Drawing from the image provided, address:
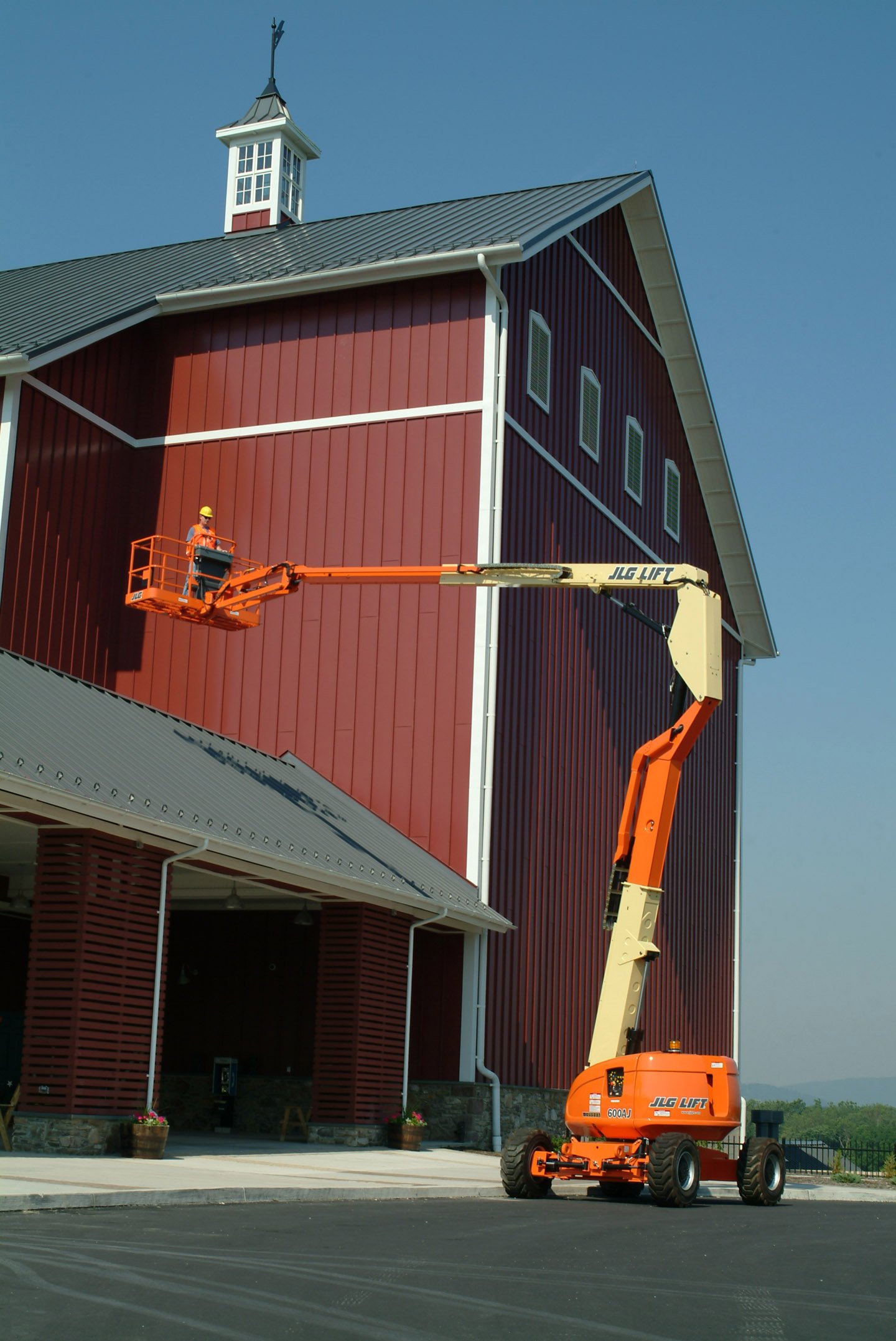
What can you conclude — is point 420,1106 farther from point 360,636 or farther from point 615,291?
point 615,291

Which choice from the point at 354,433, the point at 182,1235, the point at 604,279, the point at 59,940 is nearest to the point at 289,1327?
the point at 182,1235

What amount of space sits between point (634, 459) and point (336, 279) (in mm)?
8689

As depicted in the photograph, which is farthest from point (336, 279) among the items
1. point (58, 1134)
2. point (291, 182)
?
point (58, 1134)

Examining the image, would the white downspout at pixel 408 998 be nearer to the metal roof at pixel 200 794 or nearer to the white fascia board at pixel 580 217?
the metal roof at pixel 200 794

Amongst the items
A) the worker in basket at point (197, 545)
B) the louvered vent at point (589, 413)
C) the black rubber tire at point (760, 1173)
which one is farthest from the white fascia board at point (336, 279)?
the black rubber tire at point (760, 1173)

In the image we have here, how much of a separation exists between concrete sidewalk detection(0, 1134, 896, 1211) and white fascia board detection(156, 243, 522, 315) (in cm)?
1379

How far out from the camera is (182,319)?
27703 mm

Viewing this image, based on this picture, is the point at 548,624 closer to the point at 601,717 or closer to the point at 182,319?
the point at 601,717

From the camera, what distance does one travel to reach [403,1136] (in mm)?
21578

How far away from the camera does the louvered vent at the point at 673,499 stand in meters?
33.9

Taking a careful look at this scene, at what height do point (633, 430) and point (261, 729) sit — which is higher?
point (633, 430)

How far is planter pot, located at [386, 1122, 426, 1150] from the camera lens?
21.6 m

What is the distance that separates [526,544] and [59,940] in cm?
1196

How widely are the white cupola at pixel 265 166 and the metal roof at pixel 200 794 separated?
47.9 ft
